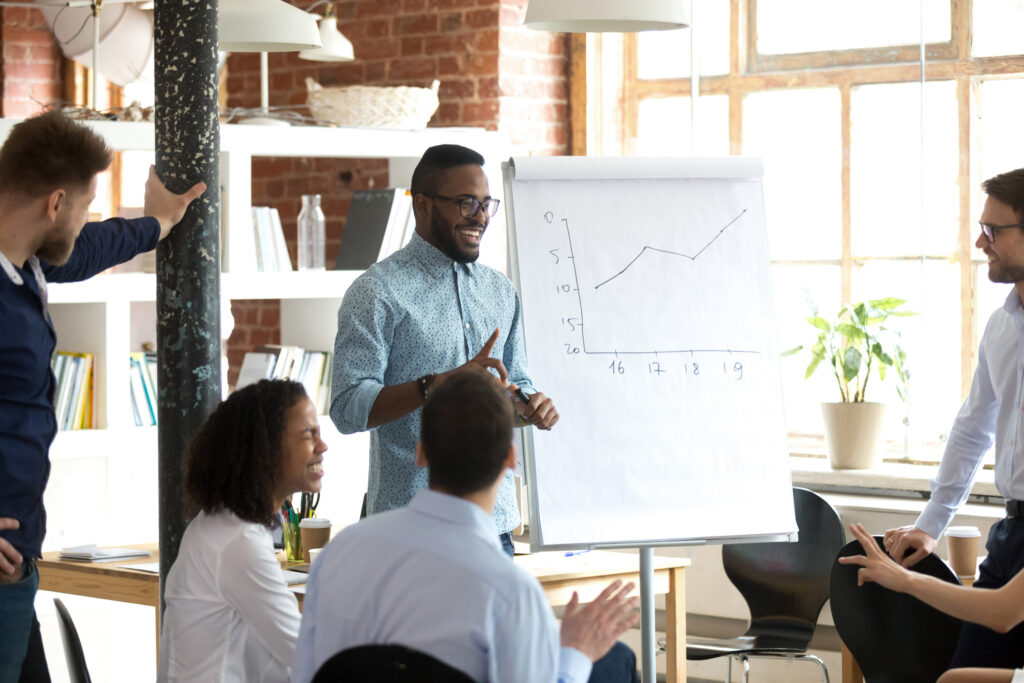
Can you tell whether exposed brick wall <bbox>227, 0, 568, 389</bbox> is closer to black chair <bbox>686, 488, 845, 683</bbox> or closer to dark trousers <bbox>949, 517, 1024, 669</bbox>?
black chair <bbox>686, 488, 845, 683</bbox>

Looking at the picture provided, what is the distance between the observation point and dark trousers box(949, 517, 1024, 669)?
2959 millimetres

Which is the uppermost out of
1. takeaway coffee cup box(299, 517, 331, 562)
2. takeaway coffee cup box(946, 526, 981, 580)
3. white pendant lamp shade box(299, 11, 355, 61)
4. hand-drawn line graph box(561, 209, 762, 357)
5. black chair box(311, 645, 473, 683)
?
white pendant lamp shade box(299, 11, 355, 61)

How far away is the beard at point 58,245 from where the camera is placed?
2273mm

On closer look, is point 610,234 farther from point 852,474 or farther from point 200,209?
point 852,474

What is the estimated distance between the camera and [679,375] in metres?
3.09

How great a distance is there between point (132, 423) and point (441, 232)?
2.04 meters

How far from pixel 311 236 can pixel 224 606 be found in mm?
2832

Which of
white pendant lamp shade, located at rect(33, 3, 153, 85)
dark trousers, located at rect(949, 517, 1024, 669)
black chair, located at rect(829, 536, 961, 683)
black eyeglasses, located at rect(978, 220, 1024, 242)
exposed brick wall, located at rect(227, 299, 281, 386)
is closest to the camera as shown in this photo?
dark trousers, located at rect(949, 517, 1024, 669)

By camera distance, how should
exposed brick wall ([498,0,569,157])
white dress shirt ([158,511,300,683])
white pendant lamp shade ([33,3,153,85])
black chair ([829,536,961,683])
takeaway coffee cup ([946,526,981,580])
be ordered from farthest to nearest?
white pendant lamp shade ([33,3,153,85]) → exposed brick wall ([498,0,569,157]) → takeaway coffee cup ([946,526,981,580]) → black chair ([829,536,961,683]) → white dress shirt ([158,511,300,683])


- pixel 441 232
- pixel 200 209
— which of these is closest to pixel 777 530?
pixel 441 232

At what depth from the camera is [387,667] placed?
1615 millimetres

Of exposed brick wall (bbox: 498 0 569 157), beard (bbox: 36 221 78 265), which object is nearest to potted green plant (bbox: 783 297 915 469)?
exposed brick wall (bbox: 498 0 569 157)

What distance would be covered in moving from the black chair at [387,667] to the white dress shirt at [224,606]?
59 cm

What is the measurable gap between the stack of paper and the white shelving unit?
0.76 m
